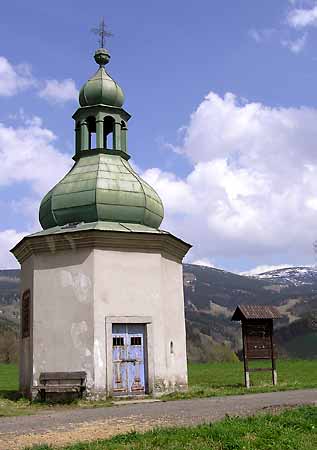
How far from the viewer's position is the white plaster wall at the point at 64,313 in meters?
16.9

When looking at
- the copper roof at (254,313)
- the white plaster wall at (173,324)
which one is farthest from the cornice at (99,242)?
the copper roof at (254,313)

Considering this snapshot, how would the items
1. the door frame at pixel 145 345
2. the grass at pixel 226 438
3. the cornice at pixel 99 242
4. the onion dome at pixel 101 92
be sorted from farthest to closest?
the onion dome at pixel 101 92 < the cornice at pixel 99 242 < the door frame at pixel 145 345 < the grass at pixel 226 438

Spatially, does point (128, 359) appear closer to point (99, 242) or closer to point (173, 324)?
point (173, 324)

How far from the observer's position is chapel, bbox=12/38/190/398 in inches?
667

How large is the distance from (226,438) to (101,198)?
10589mm

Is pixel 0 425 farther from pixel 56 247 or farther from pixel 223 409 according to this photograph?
pixel 56 247

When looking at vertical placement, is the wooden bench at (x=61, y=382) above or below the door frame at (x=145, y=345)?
below

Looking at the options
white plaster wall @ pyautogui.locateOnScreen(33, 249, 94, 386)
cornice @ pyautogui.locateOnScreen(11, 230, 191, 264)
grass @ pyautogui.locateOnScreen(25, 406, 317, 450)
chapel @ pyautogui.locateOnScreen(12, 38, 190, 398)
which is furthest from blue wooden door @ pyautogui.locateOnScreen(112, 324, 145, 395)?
grass @ pyautogui.locateOnScreen(25, 406, 317, 450)

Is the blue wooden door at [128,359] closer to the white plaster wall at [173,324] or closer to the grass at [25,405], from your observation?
the white plaster wall at [173,324]

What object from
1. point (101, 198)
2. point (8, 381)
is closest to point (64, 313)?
point (101, 198)

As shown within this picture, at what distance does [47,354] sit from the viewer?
56.4 ft

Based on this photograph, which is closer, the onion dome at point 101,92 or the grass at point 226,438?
the grass at point 226,438

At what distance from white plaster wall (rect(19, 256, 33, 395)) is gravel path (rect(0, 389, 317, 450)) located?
5.16 m

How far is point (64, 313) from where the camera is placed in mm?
17266
